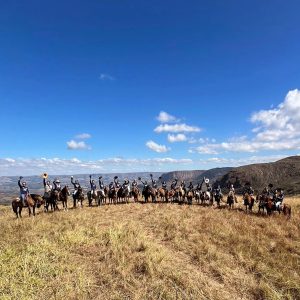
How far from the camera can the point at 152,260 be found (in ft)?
44.5

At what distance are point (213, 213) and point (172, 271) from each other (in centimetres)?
1400

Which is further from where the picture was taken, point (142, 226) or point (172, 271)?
point (142, 226)

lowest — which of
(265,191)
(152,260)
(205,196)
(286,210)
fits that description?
(152,260)

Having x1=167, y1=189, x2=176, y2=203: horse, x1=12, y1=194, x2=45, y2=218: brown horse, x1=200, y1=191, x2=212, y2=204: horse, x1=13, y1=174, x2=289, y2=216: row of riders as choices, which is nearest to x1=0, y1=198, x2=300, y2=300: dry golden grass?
x1=13, y1=174, x2=289, y2=216: row of riders

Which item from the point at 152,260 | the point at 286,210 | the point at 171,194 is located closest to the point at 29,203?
the point at 171,194

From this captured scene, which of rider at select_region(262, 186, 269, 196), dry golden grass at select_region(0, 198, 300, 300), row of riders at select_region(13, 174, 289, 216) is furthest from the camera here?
rider at select_region(262, 186, 269, 196)

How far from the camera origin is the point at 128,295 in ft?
35.6

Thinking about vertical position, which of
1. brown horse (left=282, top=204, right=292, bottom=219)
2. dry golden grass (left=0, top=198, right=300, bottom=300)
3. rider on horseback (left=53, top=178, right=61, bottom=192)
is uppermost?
rider on horseback (left=53, top=178, right=61, bottom=192)

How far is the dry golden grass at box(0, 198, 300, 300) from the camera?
11.0 m

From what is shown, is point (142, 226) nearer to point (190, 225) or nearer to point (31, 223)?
point (190, 225)

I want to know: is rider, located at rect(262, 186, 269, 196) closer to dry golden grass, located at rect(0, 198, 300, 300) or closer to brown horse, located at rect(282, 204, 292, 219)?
brown horse, located at rect(282, 204, 292, 219)

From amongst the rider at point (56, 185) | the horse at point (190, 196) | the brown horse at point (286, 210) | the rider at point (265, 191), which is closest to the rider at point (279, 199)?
the brown horse at point (286, 210)

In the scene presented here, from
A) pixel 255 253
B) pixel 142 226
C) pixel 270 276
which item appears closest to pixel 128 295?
pixel 270 276

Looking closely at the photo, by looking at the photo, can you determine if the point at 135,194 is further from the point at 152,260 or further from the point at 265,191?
the point at 152,260
